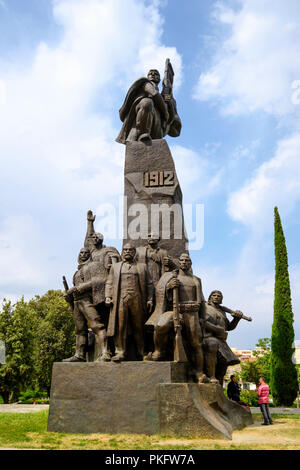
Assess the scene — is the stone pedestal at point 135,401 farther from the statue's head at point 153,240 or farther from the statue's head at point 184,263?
the statue's head at point 153,240

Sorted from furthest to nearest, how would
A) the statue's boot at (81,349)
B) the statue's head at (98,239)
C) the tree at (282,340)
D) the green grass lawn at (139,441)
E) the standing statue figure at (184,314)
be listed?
the tree at (282,340) < the statue's head at (98,239) < the statue's boot at (81,349) < the standing statue figure at (184,314) < the green grass lawn at (139,441)

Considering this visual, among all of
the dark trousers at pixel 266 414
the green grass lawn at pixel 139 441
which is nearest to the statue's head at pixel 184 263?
the green grass lawn at pixel 139 441

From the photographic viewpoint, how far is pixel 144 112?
34.9ft

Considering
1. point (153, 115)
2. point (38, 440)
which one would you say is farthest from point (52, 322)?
point (38, 440)

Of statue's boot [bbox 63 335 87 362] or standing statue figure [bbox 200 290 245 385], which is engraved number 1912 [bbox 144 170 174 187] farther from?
statue's boot [bbox 63 335 87 362]

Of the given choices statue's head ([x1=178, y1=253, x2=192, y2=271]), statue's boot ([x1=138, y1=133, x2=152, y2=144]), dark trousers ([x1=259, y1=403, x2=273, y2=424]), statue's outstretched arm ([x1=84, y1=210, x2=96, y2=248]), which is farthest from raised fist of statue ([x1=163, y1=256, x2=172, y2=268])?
dark trousers ([x1=259, y1=403, x2=273, y2=424])

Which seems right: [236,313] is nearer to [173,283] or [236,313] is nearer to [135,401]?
[173,283]

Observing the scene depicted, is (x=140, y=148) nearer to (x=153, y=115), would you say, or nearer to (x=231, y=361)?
(x=153, y=115)

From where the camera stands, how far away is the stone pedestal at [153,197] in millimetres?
9539

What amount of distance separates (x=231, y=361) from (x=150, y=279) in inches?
99.4

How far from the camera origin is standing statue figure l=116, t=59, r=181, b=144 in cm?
1062

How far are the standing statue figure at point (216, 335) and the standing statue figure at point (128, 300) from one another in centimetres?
112

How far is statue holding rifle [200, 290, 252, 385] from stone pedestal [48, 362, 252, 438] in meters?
0.65

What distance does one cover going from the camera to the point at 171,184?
983cm
